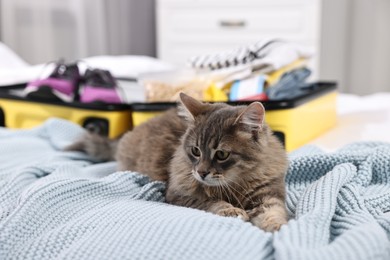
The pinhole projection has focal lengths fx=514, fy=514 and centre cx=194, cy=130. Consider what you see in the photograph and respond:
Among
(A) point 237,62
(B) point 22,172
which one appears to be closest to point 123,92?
(A) point 237,62

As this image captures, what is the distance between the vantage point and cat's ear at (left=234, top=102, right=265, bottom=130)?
94cm

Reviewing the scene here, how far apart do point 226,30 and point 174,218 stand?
2.62 meters

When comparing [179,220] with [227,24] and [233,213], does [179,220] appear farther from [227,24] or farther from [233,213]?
[227,24]

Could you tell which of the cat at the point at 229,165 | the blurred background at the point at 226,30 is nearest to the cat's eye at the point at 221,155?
the cat at the point at 229,165

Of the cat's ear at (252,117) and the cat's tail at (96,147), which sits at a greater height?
the cat's ear at (252,117)

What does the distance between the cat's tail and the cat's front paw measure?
58 centimetres

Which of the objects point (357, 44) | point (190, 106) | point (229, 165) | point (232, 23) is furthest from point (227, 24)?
point (229, 165)

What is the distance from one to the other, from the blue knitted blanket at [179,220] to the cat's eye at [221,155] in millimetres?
136

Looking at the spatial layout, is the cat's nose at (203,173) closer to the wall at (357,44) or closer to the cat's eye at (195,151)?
the cat's eye at (195,151)

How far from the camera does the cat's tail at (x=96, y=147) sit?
1.41m

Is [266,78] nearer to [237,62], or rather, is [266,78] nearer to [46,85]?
[237,62]

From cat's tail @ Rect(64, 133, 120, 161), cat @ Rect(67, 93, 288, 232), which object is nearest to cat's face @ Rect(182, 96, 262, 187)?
cat @ Rect(67, 93, 288, 232)

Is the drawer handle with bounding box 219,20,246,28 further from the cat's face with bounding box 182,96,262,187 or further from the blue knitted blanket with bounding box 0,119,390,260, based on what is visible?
the cat's face with bounding box 182,96,262,187

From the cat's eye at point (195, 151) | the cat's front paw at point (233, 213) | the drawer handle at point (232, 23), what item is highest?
the drawer handle at point (232, 23)
